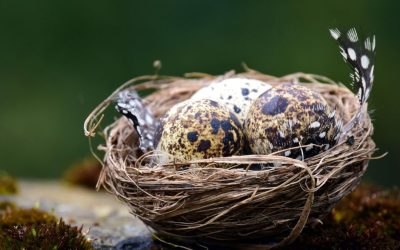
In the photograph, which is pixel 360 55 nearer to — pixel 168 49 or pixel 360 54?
pixel 360 54

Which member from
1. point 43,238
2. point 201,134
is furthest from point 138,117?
point 43,238

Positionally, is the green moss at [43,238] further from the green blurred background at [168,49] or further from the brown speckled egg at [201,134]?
the green blurred background at [168,49]

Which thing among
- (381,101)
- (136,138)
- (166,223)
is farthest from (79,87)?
(166,223)

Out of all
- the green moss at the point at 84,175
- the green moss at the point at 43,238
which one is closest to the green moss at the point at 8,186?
the green moss at the point at 84,175

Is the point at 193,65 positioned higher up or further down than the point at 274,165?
further down

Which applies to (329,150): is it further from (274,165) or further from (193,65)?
(193,65)

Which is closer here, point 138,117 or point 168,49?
point 138,117
